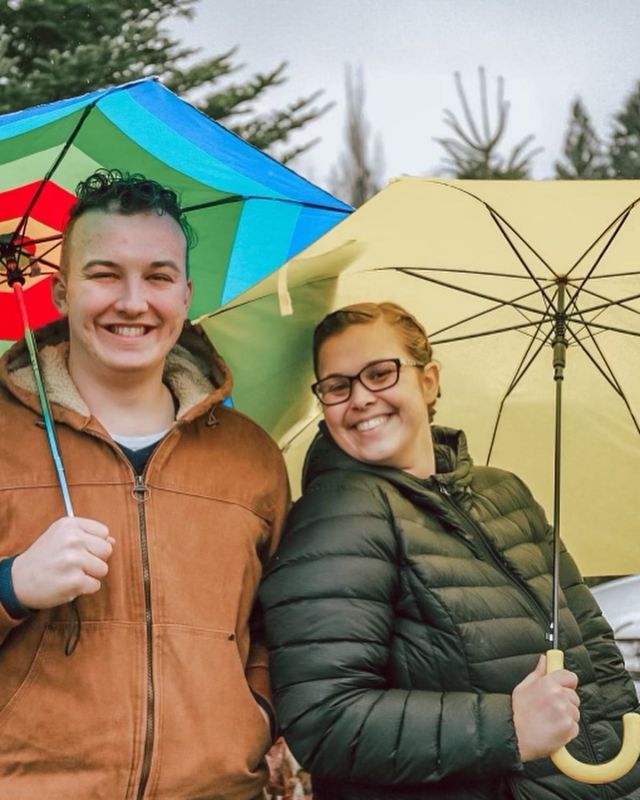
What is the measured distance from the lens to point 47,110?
9.12 ft

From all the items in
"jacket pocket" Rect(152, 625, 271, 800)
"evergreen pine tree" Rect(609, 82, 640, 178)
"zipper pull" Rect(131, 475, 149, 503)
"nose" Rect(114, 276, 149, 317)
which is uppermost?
"evergreen pine tree" Rect(609, 82, 640, 178)

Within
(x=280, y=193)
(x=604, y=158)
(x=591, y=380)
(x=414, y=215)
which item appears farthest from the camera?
(x=604, y=158)

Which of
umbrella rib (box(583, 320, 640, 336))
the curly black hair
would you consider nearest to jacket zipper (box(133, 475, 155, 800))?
the curly black hair

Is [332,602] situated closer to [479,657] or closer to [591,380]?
[479,657]

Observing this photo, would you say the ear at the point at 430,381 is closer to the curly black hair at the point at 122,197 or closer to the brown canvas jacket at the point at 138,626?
the brown canvas jacket at the point at 138,626

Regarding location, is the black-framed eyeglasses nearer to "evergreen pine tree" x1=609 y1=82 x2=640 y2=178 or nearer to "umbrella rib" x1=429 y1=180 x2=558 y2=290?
"umbrella rib" x1=429 y1=180 x2=558 y2=290

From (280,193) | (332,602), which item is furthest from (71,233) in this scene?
(332,602)

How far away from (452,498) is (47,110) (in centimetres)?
145

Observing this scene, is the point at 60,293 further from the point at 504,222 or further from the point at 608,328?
the point at 608,328

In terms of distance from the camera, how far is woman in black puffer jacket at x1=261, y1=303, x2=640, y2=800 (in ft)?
8.72

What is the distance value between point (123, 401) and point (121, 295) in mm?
277

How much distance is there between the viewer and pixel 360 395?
10.1ft

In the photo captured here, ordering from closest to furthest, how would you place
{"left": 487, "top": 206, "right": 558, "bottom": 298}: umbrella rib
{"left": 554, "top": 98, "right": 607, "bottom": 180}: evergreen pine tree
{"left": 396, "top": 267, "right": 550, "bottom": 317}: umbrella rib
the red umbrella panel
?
{"left": 487, "top": 206, "right": 558, "bottom": 298}: umbrella rib, the red umbrella panel, {"left": 396, "top": 267, "right": 550, "bottom": 317}: umbrella rib, {"left": 554, "top": 98, "right": 607, "bottom": 180}: evergreen pine tree

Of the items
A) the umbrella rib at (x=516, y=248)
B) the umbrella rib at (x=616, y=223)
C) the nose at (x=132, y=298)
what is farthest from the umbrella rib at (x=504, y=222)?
the nose at (x=132, y=298)
